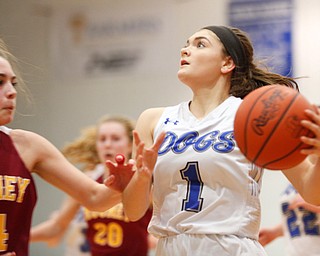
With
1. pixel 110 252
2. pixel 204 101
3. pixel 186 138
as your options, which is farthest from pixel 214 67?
pixel 110 252

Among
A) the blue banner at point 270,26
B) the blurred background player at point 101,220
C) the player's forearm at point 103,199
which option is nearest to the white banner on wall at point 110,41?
the blue banner at point 270,26

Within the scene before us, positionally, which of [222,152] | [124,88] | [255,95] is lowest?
[124,88]

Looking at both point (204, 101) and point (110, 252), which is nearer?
point (204, 101)

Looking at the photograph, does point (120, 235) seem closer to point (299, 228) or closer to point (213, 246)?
point (299, 228)

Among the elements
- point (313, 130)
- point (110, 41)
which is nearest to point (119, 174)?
point (313, 130)

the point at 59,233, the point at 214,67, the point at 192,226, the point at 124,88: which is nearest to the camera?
the point at 192,226

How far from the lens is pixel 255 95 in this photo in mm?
2602

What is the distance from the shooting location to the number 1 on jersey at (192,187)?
2.80 metres

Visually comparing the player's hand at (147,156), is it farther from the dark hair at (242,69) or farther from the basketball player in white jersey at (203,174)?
the dark hair at (242,69)

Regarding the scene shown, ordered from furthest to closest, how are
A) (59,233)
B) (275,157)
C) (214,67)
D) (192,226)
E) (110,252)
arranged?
(59,233) → (110,252) → (214,67) → (192,226) → (275,157)

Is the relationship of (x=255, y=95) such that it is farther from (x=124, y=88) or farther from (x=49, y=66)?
(x=49, y=66)

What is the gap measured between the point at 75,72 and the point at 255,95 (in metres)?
5.63

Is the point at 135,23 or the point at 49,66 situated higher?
the point at 135,23

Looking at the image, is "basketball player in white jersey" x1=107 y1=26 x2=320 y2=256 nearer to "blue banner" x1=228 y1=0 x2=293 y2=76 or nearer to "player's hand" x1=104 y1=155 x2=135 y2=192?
"player's hand" x1=104 y1=155 x2=135 y2=192
